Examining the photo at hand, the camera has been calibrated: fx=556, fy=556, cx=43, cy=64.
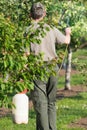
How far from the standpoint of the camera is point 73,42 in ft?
43.9

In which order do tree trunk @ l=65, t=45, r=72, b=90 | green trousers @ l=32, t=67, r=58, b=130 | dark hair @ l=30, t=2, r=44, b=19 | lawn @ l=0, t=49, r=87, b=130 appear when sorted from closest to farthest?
1. dark hair @ l=30, t=2, r=44, b=19
2. green trousers @ l=32, t=67, r=58, b=130
3. lawn @ l=0, t=49, r=87, b=130
4. tree trunk @ l=65, t=45, r=72, b=90

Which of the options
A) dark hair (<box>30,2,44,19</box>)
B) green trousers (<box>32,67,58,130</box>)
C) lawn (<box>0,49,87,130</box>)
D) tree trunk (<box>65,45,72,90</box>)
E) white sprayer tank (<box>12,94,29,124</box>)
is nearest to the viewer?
dark hair (<box>30,2,44,19</box>)

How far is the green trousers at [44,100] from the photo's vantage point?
7571 millimetres

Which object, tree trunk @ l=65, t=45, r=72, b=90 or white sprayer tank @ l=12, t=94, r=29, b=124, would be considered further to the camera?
tree trunk @ l=65, t=45, r=72, b=90

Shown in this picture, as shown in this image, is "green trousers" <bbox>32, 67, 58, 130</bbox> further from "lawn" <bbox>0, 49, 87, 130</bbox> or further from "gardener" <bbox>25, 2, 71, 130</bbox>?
"lawn" <bbox>0, 49, 87, 130</bbox>

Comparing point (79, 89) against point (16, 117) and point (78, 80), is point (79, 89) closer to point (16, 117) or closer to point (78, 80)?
point (78, 80)

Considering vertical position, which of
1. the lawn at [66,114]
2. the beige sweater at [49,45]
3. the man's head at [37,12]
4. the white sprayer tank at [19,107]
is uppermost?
the man's head at [37,12]

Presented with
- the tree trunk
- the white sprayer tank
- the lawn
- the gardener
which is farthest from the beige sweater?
the tree trunk

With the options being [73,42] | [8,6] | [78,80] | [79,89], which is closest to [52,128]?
[8,6]

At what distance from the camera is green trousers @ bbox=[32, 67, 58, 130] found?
757cm

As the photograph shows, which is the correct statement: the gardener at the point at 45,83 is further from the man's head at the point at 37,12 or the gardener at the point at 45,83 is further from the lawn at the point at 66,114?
the lawn at the point at 66,114

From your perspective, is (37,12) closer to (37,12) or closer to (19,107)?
(37,12)

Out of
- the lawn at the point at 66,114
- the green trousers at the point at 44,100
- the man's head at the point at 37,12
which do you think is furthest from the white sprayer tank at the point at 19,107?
the man's head at the point at 37,12

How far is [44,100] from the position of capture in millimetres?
7641
